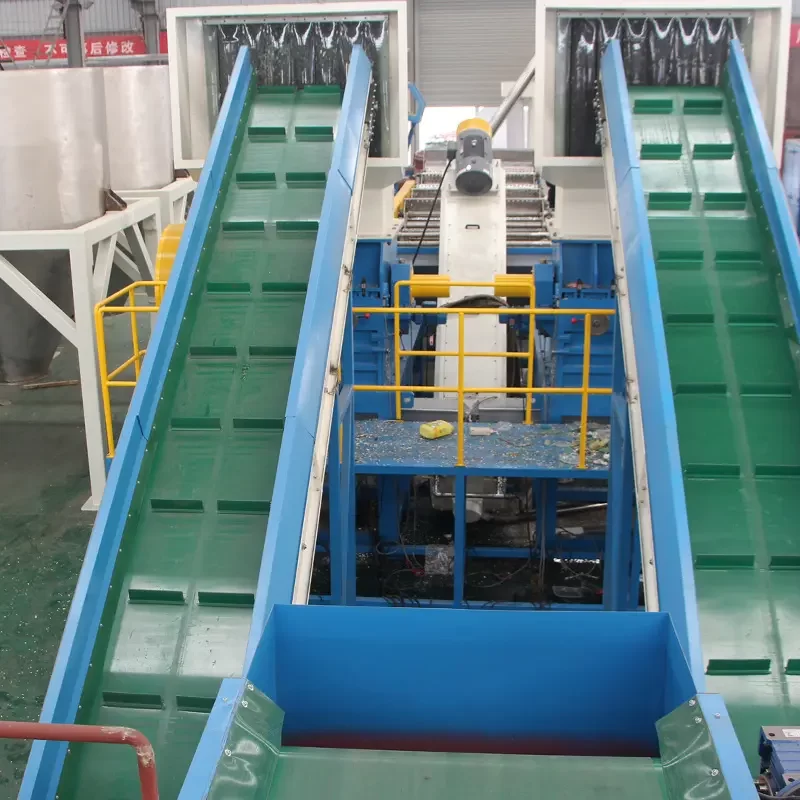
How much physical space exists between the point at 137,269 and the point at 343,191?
582cm

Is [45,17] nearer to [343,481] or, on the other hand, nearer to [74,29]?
[74,29]

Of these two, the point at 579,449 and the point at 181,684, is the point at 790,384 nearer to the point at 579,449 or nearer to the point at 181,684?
the point at 579,449

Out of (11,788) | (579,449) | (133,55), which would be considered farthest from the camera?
(133,55)

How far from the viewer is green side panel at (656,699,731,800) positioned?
78.4 inches

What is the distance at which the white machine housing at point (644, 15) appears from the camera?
5.56 meters

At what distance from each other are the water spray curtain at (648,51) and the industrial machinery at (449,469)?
2cm

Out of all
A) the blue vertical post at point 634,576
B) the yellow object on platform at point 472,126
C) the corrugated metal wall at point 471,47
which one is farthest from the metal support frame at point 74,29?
the corrugated metal wall at point 471,47

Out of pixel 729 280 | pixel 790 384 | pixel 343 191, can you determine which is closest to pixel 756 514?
pixel 790 384

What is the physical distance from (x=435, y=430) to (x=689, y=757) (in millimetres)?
4397

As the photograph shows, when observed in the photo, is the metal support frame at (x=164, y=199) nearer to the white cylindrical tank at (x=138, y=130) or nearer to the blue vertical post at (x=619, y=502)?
the white cylindrical tank at (x=138, y=130)

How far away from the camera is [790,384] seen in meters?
3.79

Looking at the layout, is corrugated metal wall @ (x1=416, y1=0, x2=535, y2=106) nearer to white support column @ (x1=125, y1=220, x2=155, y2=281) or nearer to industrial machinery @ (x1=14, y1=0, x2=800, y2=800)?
white support column @ (x1=125, y1=220, x2=155, y2=281)

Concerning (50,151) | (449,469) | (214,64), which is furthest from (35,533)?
(214,64)

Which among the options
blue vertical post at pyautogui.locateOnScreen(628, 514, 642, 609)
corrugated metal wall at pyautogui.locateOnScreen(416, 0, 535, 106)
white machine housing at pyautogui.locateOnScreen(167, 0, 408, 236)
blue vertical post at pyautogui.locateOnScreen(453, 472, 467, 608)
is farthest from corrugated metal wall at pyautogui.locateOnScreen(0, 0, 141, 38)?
blue vertical post at pyautogui.locateOnScreen(628, 514, 642, 609)
